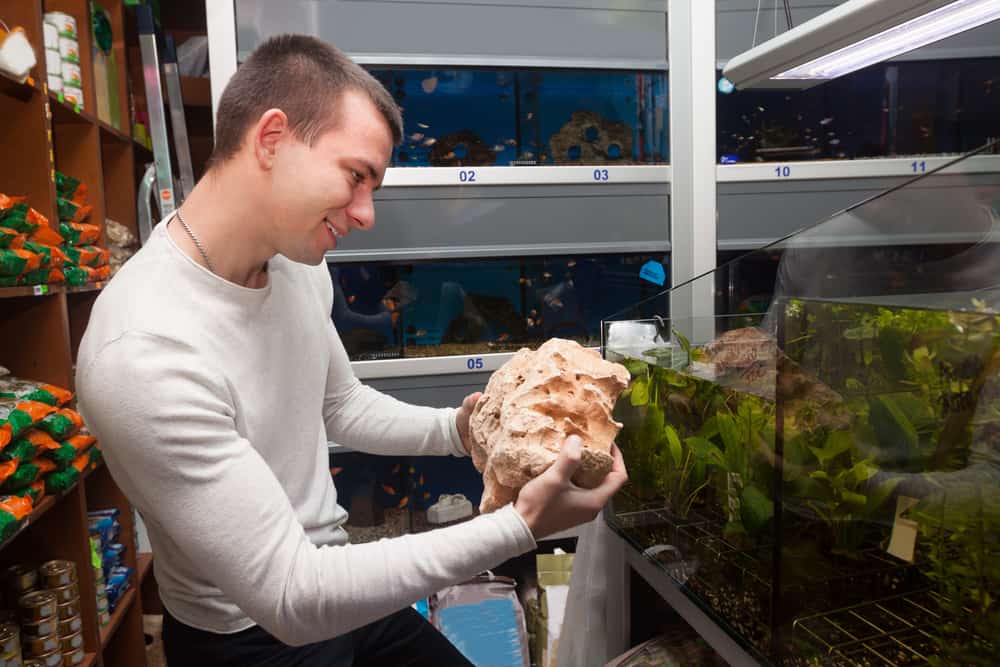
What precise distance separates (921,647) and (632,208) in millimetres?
2150

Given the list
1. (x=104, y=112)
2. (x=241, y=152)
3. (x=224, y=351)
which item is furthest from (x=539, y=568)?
(x=104, y=112)

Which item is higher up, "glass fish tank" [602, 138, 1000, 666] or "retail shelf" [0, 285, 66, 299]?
"retail shelf" [0, 285, 66, 299]

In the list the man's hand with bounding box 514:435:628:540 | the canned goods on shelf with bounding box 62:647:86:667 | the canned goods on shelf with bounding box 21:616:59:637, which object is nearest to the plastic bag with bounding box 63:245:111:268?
the canned goods on shelf with bounding box 21:616:59:637

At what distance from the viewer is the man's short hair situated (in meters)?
1.08

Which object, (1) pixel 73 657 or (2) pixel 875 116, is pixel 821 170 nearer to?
(2) pixel 875 116

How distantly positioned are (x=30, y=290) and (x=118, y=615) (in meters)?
1.09

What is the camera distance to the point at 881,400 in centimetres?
77

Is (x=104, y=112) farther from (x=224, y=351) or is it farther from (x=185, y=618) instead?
(x=185, y=618)

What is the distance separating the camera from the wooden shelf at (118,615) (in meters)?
1.98

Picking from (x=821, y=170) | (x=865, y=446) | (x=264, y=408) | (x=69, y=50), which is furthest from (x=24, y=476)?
(x=821, y=170)

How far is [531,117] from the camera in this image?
2762 mm

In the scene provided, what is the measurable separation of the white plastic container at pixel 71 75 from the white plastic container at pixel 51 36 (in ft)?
0.22

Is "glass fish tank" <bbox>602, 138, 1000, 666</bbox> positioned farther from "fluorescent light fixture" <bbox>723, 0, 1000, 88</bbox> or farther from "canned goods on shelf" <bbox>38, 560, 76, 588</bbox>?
"canned goods on shelf" <bbox>38, 560, 76, 588</bbox>

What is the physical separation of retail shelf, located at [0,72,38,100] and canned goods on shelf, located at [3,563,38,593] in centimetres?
116
